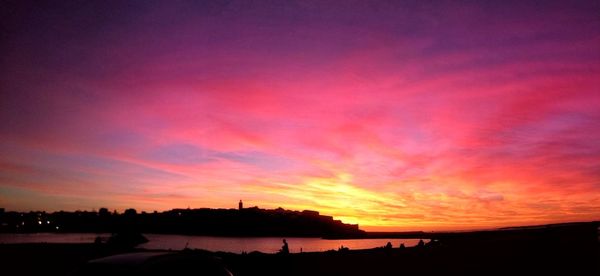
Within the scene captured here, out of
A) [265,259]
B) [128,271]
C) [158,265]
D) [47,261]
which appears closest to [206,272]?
[158,265]

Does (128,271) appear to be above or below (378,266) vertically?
above

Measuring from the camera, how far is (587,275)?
59.0 feet

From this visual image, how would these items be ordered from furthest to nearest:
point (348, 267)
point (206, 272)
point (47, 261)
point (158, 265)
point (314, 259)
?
point (314, 259), point (47, 261), point (348, 267), point (206, 272), point (158, 265)

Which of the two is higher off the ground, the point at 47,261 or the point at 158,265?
the point at 158,265

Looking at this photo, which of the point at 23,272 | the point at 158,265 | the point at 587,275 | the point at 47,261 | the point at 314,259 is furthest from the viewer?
the point at 314,259

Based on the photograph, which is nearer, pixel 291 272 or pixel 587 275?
pixel 587 275

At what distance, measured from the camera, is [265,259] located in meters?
24.7

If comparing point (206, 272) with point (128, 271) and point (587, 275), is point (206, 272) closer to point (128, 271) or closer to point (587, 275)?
point (128, 271)

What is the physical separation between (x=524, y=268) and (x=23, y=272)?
23.7 meters

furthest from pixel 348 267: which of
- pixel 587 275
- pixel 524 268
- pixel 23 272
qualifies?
pixel 23 272

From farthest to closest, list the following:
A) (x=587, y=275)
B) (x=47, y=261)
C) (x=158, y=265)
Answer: (x=47, y=261) → (x=587, y=275) → (x=158, y=265)

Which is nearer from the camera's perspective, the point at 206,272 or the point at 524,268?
the point at 206,272

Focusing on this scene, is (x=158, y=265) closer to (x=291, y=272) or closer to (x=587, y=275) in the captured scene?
(x=291, y=272)

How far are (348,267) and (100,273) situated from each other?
18942mm
